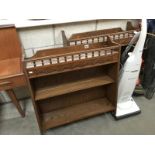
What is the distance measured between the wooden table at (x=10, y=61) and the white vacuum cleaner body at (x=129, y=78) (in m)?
0.88

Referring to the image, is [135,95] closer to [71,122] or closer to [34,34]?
[71,122]

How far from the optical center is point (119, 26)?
1.85 m

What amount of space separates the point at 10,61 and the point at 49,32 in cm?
46

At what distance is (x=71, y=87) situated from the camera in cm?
146

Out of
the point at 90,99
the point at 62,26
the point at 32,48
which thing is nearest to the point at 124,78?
the point at 90,99

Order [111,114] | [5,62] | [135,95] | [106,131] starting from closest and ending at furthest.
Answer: [5,62] → [106,131] → [111,114] → [135,95]

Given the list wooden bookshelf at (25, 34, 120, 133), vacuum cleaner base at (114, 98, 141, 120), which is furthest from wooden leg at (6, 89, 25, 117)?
vacuum cleaner base at (114, 98, 141, 120)

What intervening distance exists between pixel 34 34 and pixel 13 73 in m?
0.46

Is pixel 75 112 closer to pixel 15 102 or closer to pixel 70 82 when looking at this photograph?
pixel 70 82

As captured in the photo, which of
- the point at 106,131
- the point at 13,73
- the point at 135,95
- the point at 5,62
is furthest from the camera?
the point at 135,95

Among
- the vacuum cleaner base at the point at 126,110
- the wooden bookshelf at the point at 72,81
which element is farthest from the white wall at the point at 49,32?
the vacuum cleaner base at the point at 126,110

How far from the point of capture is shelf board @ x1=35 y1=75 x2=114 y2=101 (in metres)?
1.40

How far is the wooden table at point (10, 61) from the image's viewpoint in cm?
135

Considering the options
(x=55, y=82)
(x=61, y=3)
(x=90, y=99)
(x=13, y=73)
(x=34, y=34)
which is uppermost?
(x=61, y=3)
